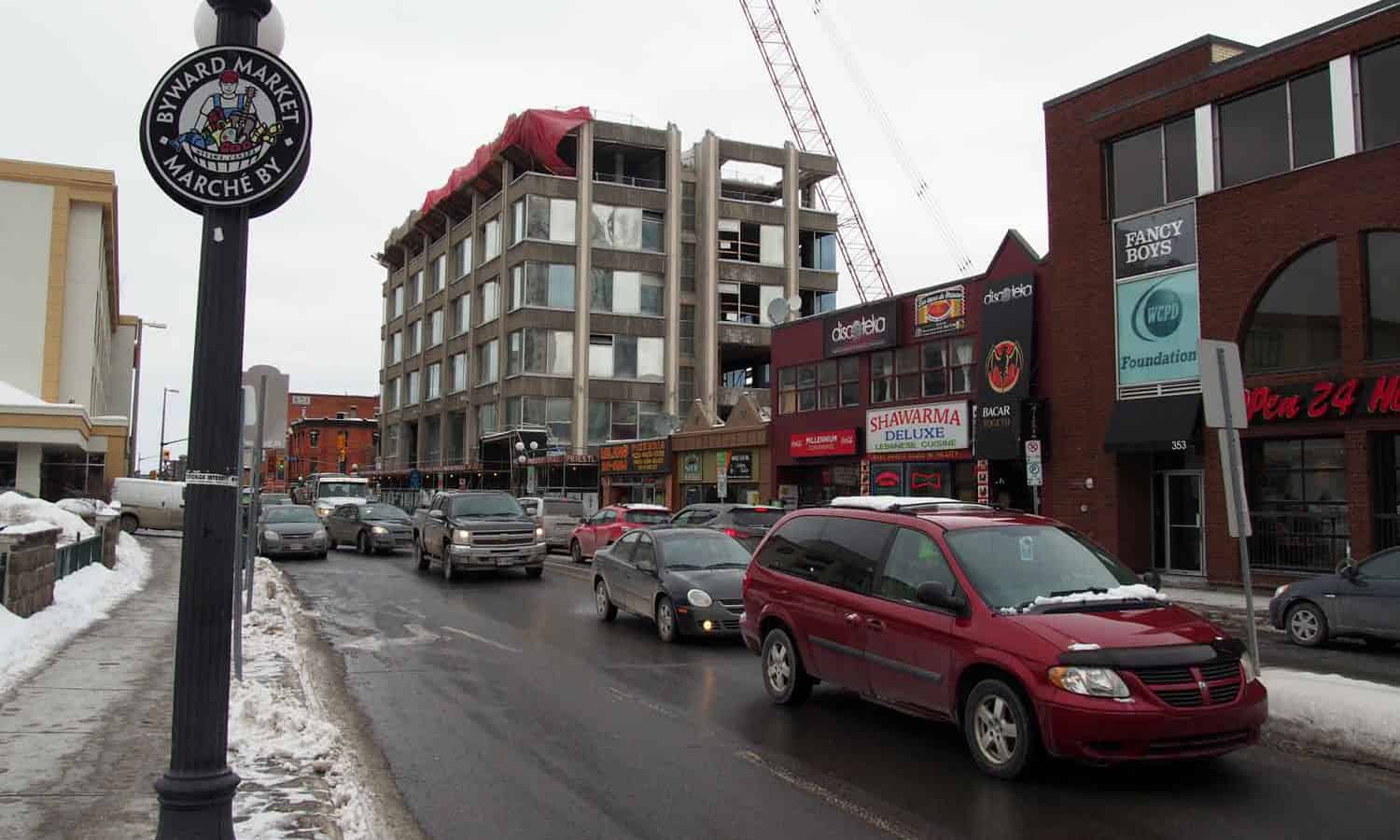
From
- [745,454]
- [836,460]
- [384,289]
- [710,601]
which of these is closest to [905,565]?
[710,601]

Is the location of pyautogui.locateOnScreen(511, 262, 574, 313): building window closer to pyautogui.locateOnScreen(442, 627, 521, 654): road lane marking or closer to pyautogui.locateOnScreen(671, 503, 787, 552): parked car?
pyautogui.locateOnScreen(671, 503, 787, 552): parked car

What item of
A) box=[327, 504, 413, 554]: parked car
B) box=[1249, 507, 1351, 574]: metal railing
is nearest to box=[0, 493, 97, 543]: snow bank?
box=[327, 504, 413, 554]: parked car

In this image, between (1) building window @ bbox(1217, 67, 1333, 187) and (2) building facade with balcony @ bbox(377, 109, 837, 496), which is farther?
(2) building facade with balcony @ bbox(377, 109, 837, 496)

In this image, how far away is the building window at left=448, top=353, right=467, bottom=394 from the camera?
2633 inches

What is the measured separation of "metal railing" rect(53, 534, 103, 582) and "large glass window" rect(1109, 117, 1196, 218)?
22.5 metres

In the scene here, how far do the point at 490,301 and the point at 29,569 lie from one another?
2060 inches

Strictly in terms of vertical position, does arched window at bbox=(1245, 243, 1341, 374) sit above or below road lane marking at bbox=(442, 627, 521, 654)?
above

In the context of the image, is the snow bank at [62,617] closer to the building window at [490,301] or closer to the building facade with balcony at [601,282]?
the building facade with balcony at [601,282]

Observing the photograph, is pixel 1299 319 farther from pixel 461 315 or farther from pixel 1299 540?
pixel 461 315

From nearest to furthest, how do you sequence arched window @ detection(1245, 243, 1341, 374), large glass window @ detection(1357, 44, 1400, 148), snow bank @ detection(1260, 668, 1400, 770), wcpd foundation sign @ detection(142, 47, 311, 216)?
wcpd foundation sign @ detection(142, 47, 311, 216) → snow bank @ detection(1260, 668, 1400, 770) → large glass window @ detection(1357, 44, 1400, 148) → arched window @ detection(1245, 243, 1341, 374)

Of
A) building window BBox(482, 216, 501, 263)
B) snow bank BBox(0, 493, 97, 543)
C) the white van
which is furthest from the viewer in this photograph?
building window BBox(482, 216, 501, 263)

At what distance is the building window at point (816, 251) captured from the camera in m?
66.0

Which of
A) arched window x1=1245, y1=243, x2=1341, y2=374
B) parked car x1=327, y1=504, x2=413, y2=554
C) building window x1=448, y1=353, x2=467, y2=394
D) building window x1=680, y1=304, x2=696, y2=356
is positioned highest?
building window x1=680, y1=304, x2=696, y2=356

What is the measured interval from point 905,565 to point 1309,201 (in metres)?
17.1
